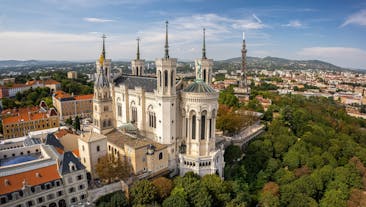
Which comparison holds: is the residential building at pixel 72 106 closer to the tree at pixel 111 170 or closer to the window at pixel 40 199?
the tree at pixel 111 170

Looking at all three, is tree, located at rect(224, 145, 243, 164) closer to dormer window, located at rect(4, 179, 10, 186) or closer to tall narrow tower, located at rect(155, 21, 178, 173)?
tall narrow tower, located at rect(155, 21, 178, 173)

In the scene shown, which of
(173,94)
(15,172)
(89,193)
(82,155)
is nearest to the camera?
(15,172)

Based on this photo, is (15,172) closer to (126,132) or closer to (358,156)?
(126,132)

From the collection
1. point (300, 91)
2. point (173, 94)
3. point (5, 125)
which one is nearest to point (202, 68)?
point (173, 94)

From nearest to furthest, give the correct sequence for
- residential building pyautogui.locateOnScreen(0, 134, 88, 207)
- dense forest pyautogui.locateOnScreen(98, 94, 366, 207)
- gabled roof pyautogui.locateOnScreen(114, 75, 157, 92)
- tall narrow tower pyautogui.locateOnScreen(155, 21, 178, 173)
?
residential building pyautogui.locateOnScreen(0, 134, 88, 207) < dense forest pyautogui.locateOnScreen(98, 94, 366, 207) < tall narrow tower pyautogui.locateOnScreen(155, 21, 178, 173) < gabled roof pyautogui.locateOnScreen(114, 75, 157, 92)

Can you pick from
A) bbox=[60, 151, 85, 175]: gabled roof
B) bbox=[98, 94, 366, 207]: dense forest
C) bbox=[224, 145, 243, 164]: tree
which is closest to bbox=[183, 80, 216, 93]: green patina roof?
bbox=[98, 94, 366, 207]: dense forest

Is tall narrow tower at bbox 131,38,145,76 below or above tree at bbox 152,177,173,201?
above

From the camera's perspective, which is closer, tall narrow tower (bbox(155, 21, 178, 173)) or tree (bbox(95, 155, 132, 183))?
tree (bbox(95, 155, 132, 183))

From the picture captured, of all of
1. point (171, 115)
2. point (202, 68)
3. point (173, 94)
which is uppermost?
point (202, 68)
